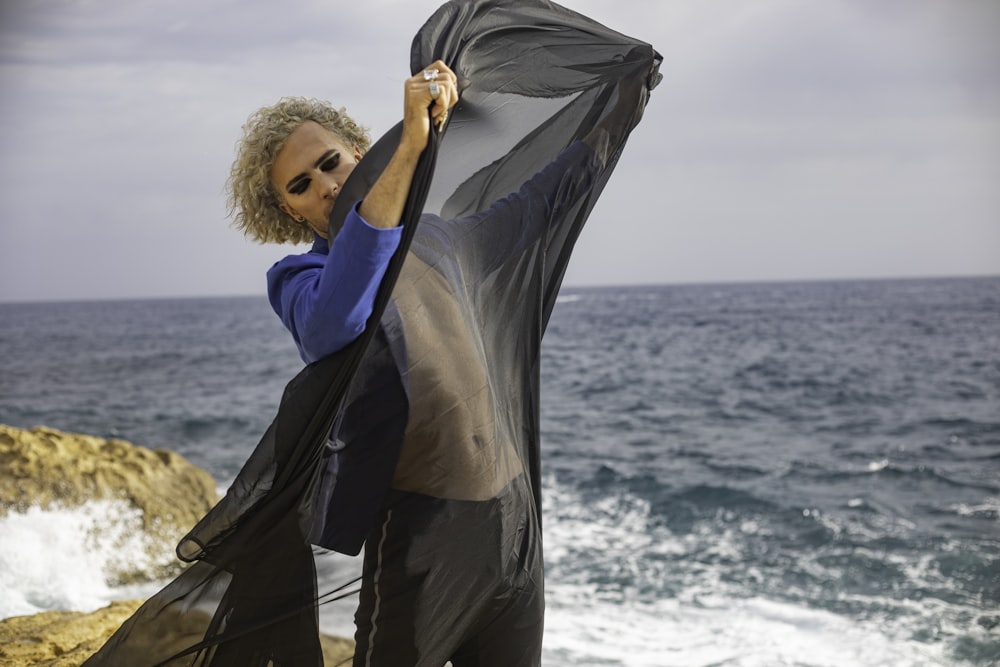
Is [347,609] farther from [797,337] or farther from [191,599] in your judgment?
[797,337]

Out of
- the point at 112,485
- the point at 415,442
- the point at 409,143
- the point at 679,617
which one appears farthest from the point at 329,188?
the point at 112,485

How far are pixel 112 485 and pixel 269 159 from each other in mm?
6695

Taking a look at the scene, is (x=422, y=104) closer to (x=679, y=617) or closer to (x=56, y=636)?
(x=56, y=636)

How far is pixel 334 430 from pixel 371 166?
2.04ft

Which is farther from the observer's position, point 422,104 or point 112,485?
point 112,485

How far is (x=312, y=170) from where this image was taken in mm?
1945

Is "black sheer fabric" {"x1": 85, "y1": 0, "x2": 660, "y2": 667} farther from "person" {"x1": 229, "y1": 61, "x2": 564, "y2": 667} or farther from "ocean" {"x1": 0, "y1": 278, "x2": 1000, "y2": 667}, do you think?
"ocean" {"x1": 0, "y1": 278, "x2": 1000, "y2": 667}

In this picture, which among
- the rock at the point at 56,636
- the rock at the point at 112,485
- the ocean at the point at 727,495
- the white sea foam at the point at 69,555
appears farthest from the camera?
the rock at the point at 112,485

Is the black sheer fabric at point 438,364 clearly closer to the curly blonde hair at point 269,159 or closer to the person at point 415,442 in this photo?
the person at point 415,442

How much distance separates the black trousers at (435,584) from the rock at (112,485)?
19.0 feet

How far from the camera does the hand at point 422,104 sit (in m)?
1.67

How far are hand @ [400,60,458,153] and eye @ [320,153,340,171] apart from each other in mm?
318

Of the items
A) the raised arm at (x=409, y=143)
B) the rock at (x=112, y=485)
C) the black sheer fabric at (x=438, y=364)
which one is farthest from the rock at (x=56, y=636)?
the rock at (x=112, y=485)

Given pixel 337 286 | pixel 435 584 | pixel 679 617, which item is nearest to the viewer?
pixel 337 286
